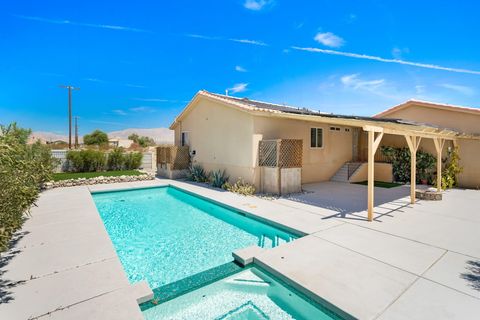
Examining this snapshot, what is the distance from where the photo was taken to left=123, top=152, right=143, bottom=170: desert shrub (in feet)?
69.6

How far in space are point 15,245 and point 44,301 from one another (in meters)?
3.45

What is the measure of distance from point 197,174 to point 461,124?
16968 mm

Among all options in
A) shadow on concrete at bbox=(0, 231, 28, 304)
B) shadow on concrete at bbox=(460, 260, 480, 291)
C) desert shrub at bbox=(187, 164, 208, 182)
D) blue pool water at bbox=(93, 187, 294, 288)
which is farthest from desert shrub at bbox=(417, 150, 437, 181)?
shadow on concrete at bbox=(0, 231, 28, 304)

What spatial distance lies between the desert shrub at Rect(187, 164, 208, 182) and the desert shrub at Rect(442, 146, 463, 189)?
1481cm

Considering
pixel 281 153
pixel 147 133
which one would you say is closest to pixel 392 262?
pixel 281 153

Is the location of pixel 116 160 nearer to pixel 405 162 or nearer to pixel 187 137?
pixel 187 137

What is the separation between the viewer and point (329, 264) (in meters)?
4.94

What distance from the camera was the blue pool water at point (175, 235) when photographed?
5634 millimetres

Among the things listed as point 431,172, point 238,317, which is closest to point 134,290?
point 238,317

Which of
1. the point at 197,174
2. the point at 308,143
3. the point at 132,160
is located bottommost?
the point at 197,174

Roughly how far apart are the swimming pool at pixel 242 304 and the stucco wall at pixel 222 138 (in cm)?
851

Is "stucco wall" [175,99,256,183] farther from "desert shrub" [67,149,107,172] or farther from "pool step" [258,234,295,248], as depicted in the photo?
"desert shrub" [67,149,107,172]

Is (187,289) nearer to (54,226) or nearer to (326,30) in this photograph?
(54,226)

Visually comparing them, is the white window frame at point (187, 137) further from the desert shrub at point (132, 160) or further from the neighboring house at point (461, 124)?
the neighboring house at point (461, 124)
